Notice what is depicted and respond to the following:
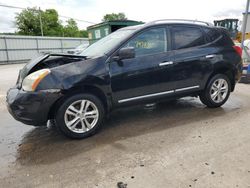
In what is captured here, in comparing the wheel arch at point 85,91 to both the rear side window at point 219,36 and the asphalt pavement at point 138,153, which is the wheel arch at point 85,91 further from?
the rear side window at point 219,36

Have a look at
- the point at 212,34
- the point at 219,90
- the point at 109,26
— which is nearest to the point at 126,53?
the point at 212,34

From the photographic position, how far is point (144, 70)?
11.7ft

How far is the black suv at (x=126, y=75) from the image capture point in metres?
3.01

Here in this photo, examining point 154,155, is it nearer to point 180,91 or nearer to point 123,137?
point 123,137

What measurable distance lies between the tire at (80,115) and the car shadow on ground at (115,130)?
140 mm

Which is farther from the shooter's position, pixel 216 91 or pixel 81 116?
pixel 216 91

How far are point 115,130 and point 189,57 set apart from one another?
1.88 metres

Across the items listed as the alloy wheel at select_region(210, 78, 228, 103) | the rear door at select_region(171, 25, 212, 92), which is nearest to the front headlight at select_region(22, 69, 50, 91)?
the rear door at select_region(171, 25, 212, 92)

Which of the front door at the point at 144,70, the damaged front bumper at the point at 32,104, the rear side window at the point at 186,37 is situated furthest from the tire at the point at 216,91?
the damaged front bumper at the point at 32,104

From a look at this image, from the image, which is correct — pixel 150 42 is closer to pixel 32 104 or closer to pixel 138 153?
pixel 138 153

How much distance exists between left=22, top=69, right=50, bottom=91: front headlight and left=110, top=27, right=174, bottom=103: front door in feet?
3.21

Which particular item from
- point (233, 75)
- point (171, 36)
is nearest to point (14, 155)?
point (171, 36)

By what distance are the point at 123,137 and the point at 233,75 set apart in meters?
2.85

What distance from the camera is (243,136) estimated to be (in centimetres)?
325
